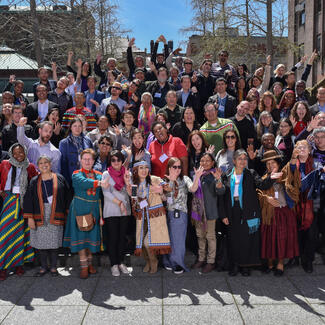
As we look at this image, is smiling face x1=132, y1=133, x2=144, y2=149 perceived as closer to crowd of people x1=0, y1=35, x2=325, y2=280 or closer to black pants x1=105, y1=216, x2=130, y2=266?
crowd of people x1=0, y1=35, x2=325, y2=280

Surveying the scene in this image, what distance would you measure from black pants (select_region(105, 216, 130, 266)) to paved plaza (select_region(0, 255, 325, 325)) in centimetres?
27

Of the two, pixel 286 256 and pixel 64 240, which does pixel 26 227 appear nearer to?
pixel 64 240

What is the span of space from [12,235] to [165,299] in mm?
2457

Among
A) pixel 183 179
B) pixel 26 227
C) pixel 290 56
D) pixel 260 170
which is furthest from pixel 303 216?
pixel 290 56

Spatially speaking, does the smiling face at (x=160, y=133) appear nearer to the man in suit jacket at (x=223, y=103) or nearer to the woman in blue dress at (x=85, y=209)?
the woman in blue dress at (x=85, y=209)

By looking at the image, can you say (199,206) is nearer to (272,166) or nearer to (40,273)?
(272,166)

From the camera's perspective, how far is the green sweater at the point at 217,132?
5949 millimetres

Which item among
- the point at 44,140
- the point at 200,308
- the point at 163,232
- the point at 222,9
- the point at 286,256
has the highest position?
the point at 222,9

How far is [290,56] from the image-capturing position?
1175 inches

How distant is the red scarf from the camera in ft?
16.0

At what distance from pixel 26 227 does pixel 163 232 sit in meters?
2.11

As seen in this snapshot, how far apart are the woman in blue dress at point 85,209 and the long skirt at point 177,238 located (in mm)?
1073

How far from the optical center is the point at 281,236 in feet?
15.7

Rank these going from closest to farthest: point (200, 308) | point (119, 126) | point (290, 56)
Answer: point (200, 308) → point (119, 126) → point (290, 56)
